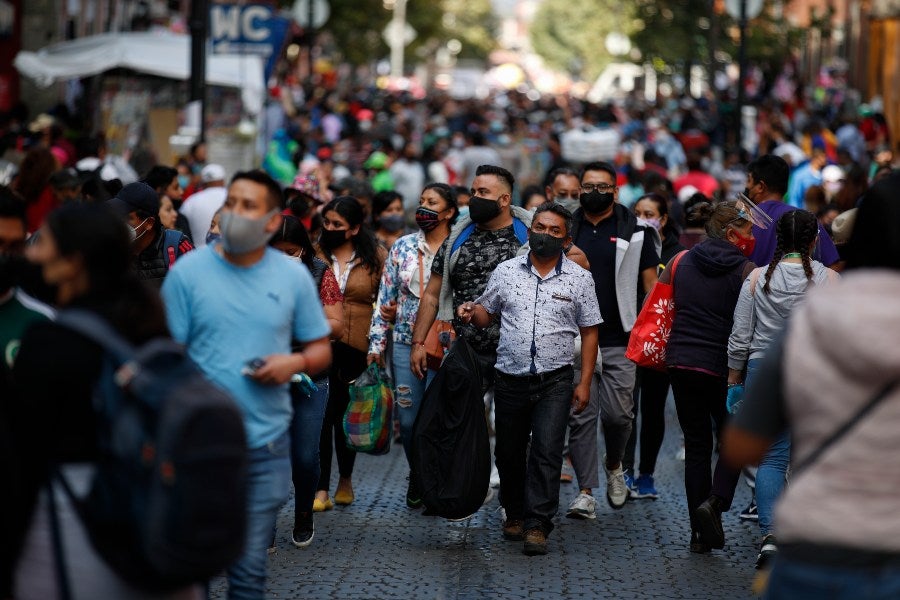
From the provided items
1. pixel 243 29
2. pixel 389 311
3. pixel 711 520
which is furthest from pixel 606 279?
pixel 243 29

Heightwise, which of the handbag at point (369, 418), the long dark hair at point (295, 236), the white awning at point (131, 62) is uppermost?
the white awning at point (131, 62)

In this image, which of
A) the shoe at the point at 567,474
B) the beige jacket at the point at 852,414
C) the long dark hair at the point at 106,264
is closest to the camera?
the beige jacket at the point at 852,414

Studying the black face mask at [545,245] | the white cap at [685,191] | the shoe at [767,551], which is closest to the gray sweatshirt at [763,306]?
the shoe at [767,551]

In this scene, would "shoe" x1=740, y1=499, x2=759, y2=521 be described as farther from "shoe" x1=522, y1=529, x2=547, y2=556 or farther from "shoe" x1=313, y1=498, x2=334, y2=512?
"shoe" x1=313, y1=498, x2=334, y2=512

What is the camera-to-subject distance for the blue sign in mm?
16859

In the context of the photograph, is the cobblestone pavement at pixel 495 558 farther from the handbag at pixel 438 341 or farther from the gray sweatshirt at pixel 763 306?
the gray sweatshirt at pixel 763 306

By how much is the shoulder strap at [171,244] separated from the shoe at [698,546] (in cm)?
321

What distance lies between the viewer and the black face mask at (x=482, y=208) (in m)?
8.61

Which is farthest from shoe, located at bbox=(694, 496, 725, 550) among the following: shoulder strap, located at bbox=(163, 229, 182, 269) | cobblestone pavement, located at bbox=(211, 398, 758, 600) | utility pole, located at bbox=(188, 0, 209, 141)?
utility pole, located at bbox=(188, 0, 209, 141)

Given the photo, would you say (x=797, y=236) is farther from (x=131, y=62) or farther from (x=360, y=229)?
(x=131, y=62)

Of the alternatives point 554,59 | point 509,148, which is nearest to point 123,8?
point 509,148

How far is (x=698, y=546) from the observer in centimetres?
831

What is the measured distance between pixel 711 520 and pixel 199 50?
1052 centimetres

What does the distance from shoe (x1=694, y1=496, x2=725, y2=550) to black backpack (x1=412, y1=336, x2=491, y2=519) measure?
110cm
